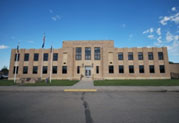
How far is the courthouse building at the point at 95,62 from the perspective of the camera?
989 inches

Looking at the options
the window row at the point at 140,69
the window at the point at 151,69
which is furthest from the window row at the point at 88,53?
the window at the point at 151,69

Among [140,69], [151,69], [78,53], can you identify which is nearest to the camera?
[151,69]

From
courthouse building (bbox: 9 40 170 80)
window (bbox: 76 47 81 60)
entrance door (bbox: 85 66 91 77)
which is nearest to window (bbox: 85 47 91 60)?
courthouse building (bbox: 9 40 170 80)

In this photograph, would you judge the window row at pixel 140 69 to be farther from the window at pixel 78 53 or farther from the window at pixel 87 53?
the window at pixel 78 53

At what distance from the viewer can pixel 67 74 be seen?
25.5 m

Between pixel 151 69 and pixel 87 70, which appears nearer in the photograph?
Result: pixel 151 69

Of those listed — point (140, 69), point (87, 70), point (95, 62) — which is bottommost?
point (87, 70)

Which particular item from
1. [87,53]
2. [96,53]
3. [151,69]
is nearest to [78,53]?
Answer: [87,53]

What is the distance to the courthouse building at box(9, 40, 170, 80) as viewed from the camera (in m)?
25.1

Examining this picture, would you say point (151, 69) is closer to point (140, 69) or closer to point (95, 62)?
point (140, 69)

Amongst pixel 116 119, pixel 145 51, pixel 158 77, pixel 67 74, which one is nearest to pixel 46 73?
pixel 67 74

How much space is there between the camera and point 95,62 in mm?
26219

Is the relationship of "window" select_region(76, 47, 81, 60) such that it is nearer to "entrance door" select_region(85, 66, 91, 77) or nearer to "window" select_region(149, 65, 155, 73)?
"entrance door" select_region(85, 66, 91, 77)

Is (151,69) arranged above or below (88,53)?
below
